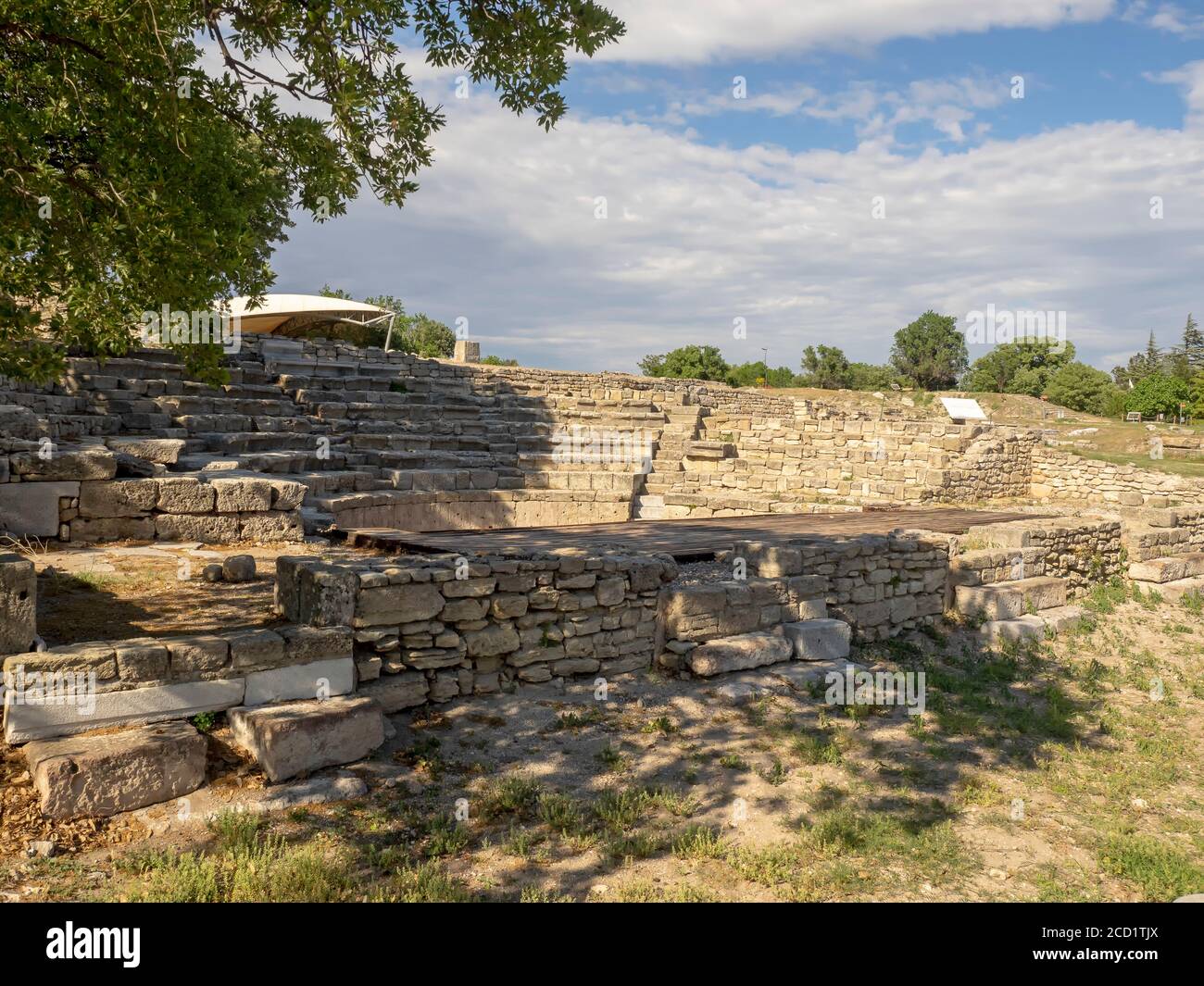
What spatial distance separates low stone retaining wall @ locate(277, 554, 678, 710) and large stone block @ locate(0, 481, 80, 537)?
3.49 m

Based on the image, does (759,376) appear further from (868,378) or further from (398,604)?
(398,604)

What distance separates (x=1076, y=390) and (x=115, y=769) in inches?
2350

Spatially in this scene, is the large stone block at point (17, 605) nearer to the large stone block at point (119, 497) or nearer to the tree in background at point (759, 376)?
the large stone block at point (119, 497)

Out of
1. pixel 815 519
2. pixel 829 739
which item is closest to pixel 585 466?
pixel 815 519

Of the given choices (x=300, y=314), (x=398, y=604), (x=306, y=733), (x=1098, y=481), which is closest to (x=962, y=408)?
(x=1098, y=481)

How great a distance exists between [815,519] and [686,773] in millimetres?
8005

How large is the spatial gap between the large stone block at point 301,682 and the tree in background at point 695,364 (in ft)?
129

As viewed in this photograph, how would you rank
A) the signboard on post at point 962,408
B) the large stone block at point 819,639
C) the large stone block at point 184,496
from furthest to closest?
1. the signboard on post at point 962,408
2. the large stone block at point 184,496
3. the large stone block at point 819,639

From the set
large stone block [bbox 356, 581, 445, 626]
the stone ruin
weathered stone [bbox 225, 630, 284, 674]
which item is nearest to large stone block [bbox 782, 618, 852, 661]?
the stone ruin

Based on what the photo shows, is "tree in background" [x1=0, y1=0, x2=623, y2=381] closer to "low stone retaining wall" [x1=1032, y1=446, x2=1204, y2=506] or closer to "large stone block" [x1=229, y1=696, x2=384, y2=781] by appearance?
"large stone block" [x1=229, y1=696, x2=384, y2=781]

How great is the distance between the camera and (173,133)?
5.56 m

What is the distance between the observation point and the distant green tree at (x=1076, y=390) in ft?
174

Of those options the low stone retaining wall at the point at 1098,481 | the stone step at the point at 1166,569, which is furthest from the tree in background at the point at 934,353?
the stone step at the point at 1166,569
